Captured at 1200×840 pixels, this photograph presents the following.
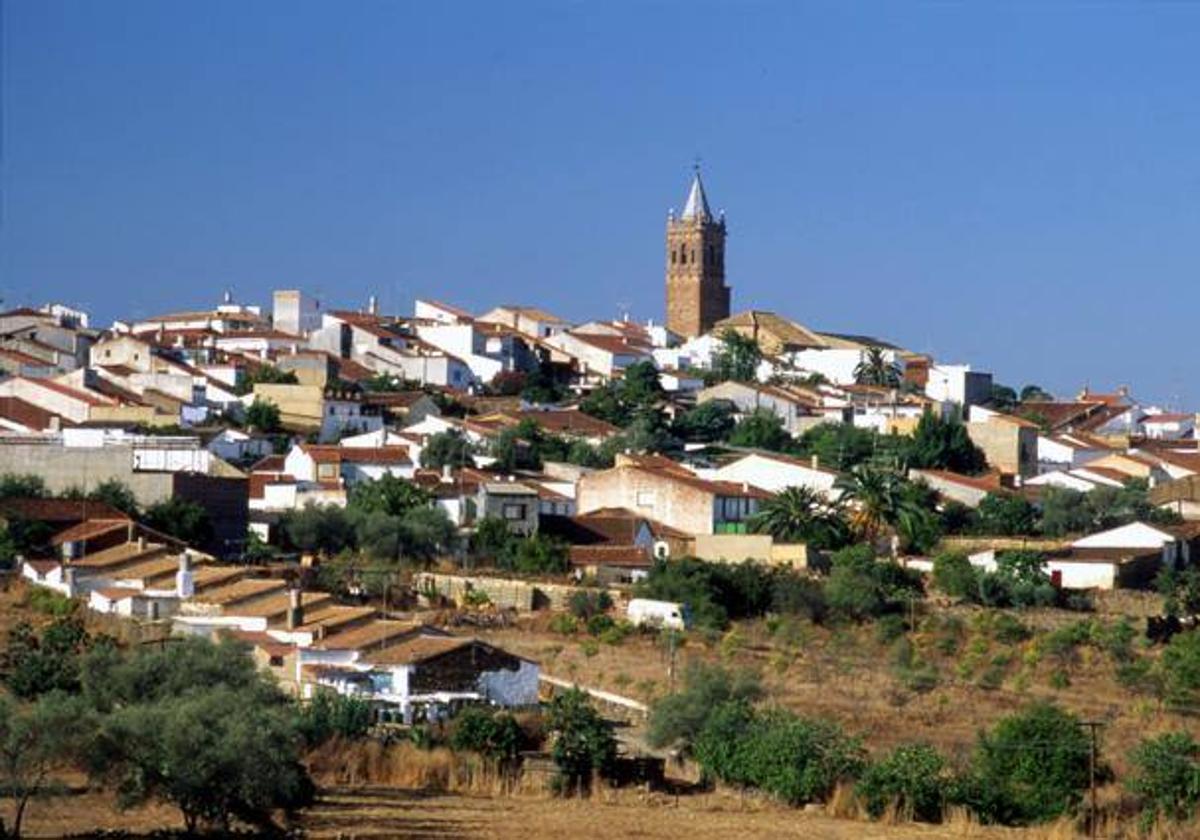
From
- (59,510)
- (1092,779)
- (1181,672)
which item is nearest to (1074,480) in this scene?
(1181,672)

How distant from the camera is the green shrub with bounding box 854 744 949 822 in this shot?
108 feet

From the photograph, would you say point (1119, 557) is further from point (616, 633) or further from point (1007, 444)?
point (1007, 444)

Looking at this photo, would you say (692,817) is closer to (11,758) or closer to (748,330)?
(11,758)

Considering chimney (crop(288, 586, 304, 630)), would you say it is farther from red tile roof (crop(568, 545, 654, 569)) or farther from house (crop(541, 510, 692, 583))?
red tile roof (crop(568, 545, 654, 569))

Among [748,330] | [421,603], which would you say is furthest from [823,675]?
[748,330]

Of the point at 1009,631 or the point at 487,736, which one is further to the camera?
the point at 1009,631

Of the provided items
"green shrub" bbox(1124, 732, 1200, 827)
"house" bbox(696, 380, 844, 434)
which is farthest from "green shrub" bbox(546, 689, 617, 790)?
"house" bbox(696, 380, 844, 434)

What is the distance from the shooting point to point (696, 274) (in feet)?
374

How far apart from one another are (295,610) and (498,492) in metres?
15.2

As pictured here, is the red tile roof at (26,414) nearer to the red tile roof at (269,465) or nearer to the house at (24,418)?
the house at (24,418)

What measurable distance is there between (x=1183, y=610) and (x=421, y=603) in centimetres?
1416

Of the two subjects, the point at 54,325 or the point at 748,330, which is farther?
the point at 748,330

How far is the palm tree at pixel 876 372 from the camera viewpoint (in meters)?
90.8

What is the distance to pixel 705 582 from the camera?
47.7 m
